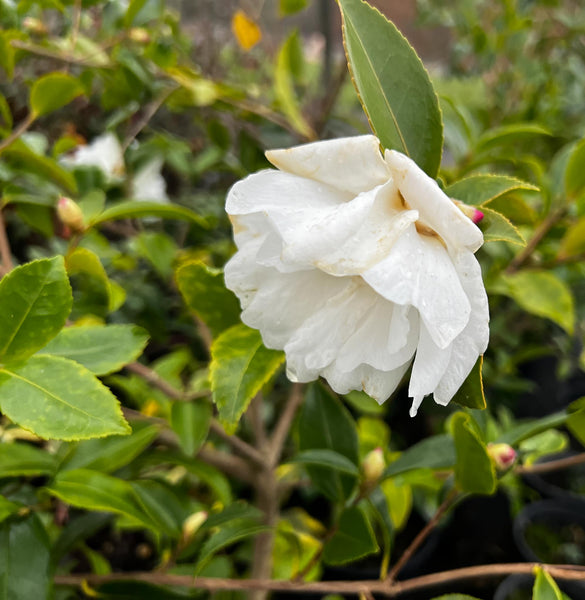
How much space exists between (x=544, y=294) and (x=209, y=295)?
1.54 ft

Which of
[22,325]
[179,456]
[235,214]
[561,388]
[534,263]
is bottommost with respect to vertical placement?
[561,388]

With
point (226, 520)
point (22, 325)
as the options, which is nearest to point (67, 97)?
point (22, 325)

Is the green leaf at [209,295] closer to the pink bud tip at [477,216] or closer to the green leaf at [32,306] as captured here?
the green leaf at [32,306]

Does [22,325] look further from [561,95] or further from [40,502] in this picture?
[561,95]

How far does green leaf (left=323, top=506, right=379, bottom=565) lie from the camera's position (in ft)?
1.71

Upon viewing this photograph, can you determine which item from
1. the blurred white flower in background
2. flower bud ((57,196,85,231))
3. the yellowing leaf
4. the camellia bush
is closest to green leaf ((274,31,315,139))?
the camellia bush

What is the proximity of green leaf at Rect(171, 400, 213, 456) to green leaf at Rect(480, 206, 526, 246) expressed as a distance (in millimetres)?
371

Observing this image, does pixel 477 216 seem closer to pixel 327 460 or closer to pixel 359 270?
pixel 359 270

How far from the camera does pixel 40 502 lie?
1.88 ft

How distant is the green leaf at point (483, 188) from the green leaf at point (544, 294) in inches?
14.5

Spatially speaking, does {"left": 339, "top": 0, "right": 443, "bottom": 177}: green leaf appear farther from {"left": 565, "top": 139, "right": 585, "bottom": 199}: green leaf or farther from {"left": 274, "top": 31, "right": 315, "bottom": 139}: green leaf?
{"left": 274, "top": 31, "right": 315, "bottom": 139}: green leaf

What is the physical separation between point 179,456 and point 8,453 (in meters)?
0.21

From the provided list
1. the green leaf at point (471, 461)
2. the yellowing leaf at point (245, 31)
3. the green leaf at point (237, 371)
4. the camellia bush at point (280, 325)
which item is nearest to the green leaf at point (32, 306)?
the camellia bush at point (280, 325)

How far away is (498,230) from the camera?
0.33m
